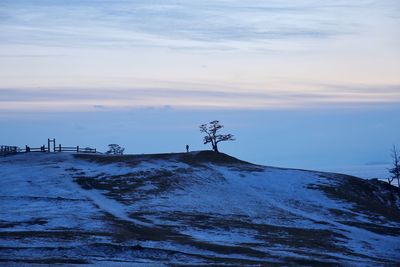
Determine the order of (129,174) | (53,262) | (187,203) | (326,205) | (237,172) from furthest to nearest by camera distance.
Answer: (237,172)
(129,174)
(326,205)
(187,203)
(53,262)

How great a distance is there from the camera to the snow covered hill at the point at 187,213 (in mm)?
39188

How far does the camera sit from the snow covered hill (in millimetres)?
39188

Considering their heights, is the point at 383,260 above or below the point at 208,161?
below

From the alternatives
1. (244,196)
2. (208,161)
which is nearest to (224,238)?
(244,196)

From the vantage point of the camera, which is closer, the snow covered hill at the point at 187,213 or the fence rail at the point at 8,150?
the snow covered hill at the point at 187,213

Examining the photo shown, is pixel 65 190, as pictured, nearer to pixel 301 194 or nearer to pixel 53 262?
pixel 301 194

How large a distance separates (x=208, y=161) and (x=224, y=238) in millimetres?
38855

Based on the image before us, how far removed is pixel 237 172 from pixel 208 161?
619 centimetres

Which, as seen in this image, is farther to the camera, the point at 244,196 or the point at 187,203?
the point at 244,196

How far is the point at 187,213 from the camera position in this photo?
58.4 m

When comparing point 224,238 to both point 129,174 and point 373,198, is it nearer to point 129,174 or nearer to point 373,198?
point 129,174

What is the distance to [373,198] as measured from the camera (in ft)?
260

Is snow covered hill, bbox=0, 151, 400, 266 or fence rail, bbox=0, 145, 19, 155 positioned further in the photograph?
fence rail, bbox=0, 145, 19, 155

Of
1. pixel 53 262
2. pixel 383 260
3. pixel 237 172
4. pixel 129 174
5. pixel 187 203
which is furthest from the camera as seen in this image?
pixel 237 172
